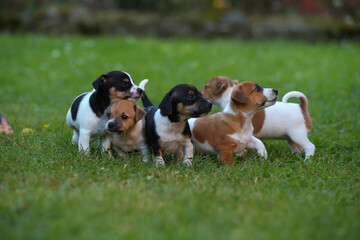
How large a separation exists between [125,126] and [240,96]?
1.49 metres

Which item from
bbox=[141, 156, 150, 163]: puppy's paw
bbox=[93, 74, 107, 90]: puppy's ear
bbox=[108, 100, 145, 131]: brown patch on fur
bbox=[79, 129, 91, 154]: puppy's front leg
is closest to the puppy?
bbox=[141, 156, 150, 163]: puppy's paw

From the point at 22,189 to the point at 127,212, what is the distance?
111cm

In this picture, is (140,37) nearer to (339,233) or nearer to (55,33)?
(55,33)

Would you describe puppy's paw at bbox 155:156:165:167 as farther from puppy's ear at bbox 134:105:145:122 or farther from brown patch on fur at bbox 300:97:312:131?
brown patch on fur at bbox 300:97:312:131

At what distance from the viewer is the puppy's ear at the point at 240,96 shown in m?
5.02

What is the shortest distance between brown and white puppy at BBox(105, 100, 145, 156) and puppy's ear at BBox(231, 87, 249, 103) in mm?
1184

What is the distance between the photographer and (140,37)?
1691cm

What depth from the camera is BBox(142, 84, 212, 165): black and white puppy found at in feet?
16.2

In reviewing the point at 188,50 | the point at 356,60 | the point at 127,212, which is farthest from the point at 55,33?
the point at 127,212

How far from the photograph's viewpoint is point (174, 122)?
5047mm

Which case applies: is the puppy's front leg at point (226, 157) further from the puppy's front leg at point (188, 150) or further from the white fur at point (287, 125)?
the white fur at point (287, 125)

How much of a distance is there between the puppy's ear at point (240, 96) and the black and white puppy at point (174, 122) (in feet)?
1.10

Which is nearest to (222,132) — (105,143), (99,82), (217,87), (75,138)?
(217,87)

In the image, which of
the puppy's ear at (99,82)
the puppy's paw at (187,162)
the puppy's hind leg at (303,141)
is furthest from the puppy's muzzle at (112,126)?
the puppy's hind leg at (303,141)
